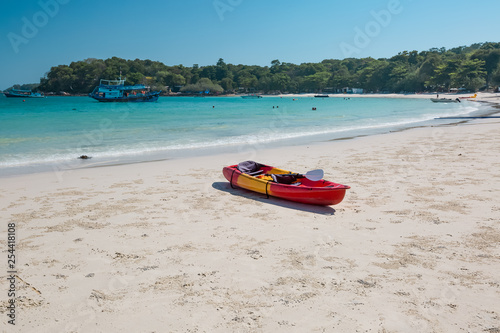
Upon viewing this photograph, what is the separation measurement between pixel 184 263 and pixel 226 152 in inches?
392

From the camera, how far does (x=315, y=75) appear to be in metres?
165

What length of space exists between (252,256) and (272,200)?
9.37 ft

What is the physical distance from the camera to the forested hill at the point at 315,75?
335 ft

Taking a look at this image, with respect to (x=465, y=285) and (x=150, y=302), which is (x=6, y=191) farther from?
(x=465, y=285)

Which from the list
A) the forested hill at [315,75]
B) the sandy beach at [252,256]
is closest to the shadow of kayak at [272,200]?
the sandy beach at [252,256]

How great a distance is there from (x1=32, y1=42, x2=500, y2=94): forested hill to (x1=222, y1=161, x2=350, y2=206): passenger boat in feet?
341

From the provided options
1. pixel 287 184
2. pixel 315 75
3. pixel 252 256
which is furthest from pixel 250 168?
pixel 315 75

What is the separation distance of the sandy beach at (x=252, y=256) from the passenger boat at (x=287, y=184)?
9.0 inches

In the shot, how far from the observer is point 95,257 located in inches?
197

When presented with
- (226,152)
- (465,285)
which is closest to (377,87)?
(226,152)

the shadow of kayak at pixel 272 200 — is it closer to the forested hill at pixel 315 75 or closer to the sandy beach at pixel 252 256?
the sandy beach at pixel 252 256

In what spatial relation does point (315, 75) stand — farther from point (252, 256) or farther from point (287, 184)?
point (252, 256)

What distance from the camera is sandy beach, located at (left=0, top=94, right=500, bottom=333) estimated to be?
3633 millimetres

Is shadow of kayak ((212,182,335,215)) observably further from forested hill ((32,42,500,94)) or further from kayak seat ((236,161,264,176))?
forested hill ((32,42,500,94))
